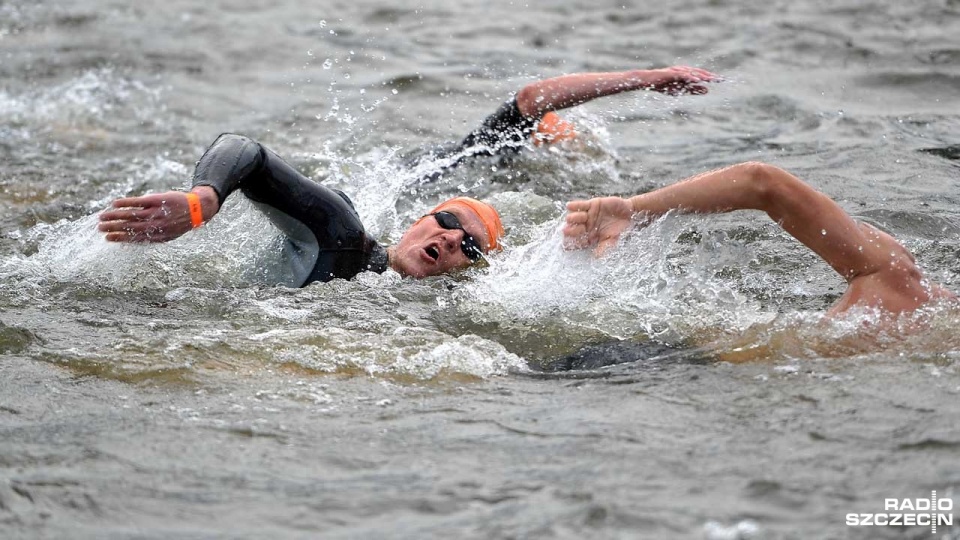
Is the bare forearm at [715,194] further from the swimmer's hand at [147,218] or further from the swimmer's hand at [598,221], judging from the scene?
the swimmer's hand at [147,218]

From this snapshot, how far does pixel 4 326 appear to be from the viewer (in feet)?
16.7

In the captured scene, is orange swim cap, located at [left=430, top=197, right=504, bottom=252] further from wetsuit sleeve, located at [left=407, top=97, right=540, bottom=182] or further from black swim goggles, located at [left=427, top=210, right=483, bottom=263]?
wetsuit sleeve, located at [left=407, top=97, right=540, bottom=182]

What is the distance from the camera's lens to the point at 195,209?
15.4ft

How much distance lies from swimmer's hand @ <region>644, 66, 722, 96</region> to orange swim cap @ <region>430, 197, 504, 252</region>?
1.16m

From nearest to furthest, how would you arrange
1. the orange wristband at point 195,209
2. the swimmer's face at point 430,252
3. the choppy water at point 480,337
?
1. the choppy water at point 480,337
2. the orange wristband at point 195,209
3. the swimmer's face at point 430,252

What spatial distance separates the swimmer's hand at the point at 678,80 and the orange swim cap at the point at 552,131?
1.27 metres

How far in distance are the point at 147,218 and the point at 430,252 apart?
1.70 metres

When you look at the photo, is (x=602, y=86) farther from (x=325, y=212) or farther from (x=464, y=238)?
(x=325, y=212)

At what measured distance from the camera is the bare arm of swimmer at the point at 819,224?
14.6 feet

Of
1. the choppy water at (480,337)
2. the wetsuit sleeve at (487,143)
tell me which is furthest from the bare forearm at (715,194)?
the wetsuit sleeve at (487,143)

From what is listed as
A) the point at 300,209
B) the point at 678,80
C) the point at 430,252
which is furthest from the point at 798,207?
the point at 300,209

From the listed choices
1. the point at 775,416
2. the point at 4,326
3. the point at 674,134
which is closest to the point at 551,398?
the point at 775,416

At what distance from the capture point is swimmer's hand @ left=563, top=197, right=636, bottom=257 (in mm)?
4684

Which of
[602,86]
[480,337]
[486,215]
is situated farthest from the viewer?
[602,86]
